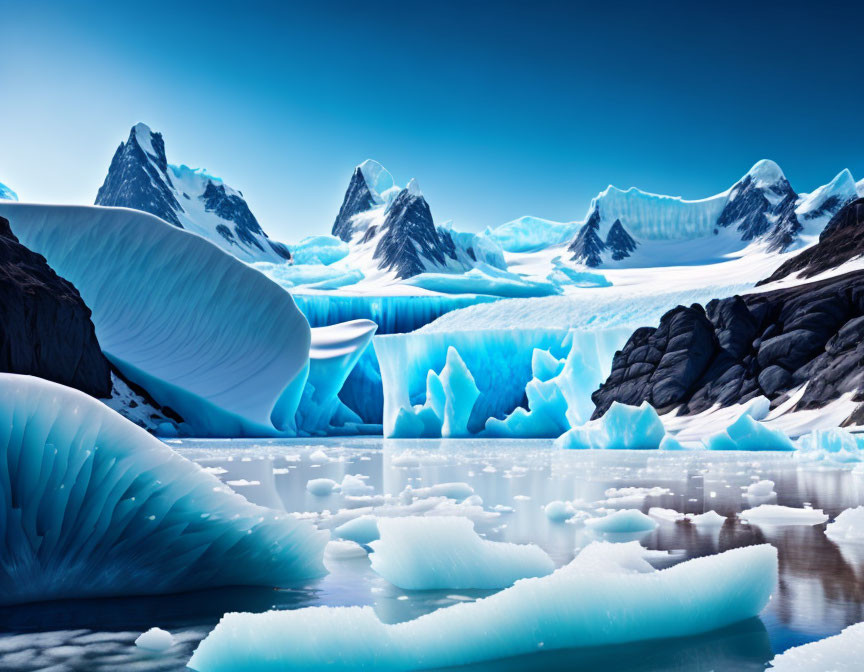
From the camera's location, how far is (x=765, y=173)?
99.2 m

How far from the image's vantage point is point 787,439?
14133 millimetres

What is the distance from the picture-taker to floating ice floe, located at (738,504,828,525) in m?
4.83

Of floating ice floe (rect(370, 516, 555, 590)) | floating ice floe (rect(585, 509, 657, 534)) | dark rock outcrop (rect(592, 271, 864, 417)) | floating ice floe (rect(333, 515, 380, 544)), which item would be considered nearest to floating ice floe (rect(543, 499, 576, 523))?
floating ice floe (rect(585, 509, 657, 534))

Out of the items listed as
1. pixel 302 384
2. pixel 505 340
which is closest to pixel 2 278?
pixel 302 384

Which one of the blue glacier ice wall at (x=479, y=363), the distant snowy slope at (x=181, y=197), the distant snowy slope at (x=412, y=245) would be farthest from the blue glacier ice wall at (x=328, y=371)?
the distant snowy slope at (x=181, y=197)

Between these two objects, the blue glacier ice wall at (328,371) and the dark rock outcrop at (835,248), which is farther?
the blue glacier ice wall at (328,371)

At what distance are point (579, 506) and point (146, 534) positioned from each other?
136 inches

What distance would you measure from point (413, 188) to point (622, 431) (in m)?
72.4

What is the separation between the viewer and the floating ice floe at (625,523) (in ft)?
15.3

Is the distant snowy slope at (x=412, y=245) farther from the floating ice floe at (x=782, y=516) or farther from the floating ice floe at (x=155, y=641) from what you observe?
the floating ice floe at (x=155, y=641)

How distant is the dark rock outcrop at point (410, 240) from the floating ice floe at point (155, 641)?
241 ft

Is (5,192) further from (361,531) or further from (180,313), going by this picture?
(361,531)

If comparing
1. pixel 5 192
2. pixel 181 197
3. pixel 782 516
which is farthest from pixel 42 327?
pixel 181 197

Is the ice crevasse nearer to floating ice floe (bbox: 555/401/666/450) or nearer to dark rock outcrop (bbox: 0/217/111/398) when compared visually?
dark rock outcrop (bbox: 0/217/111/398)
